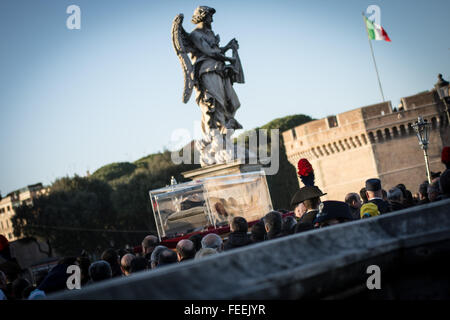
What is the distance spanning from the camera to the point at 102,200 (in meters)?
56.3

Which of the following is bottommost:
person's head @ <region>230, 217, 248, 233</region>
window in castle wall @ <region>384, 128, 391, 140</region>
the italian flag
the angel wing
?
person's head @ <region>230, 217, 248, 233</region>

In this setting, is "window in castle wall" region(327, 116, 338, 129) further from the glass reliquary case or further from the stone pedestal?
the glass reliquary case

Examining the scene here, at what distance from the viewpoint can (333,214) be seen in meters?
4.77

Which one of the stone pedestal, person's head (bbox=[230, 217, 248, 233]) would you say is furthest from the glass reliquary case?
person's head (bbox=[230, 217, 248, 233])

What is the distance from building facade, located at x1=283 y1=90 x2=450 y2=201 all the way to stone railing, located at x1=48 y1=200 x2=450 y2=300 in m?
40.4

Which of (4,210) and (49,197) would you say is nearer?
(49,197)

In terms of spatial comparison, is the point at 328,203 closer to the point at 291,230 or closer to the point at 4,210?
the point at 291,230

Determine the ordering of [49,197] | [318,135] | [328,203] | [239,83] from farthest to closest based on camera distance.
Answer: [49,197]
[318,135]
[239,83]
[328,203]

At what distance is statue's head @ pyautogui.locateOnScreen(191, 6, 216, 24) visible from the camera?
30.8ft

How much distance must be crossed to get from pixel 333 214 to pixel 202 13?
581 centimetres

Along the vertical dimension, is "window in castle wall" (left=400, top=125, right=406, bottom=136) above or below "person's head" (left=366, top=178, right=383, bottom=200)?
above

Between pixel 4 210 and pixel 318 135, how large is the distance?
202ft

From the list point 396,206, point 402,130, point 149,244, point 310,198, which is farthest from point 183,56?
point 402,130
